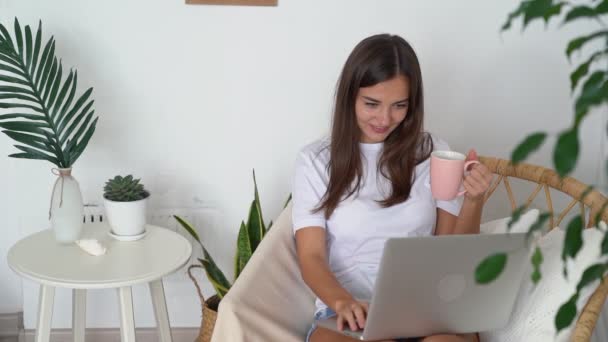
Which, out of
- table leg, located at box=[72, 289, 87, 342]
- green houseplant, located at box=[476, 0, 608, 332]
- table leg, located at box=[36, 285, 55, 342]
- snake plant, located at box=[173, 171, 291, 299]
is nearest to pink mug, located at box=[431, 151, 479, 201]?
snake plant, located at box=[173, 171, 291, 299]

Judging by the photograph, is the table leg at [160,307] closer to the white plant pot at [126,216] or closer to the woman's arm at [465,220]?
the white plant pot at [126,216]

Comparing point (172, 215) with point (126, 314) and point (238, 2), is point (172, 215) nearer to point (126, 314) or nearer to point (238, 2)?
point (126, 314)

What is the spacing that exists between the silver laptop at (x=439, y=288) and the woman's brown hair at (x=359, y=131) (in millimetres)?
389

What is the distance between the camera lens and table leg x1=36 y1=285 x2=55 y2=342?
6.01 ft

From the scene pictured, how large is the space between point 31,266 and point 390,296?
1001mm

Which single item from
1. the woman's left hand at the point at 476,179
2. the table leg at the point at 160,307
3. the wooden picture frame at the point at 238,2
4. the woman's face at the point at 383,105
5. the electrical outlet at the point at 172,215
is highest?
the wooden picture frame at the point at 238,2

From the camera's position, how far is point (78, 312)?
2102 mm

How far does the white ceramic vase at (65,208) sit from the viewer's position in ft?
6.27

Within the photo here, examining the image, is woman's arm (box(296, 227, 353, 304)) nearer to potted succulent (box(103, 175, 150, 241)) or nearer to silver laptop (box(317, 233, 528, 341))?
silver laptop (box(317, 233, 528, 341))

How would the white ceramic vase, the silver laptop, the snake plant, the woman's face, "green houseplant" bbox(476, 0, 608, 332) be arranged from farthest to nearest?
the snake plant < the white ceramic vase < the woman's face < the silver laptop < "green houseplant" bbox(476, 0, 608, 332)

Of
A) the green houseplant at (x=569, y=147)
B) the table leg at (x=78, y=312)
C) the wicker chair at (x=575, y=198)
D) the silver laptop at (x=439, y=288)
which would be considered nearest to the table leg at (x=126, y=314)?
the table leg at (x=78, y=312)

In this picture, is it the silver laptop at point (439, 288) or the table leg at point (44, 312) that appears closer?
the silver laptop at point (439, 288)

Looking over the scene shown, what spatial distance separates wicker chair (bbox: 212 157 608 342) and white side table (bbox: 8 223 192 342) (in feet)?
0.98

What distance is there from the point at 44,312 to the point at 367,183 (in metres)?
0.94
